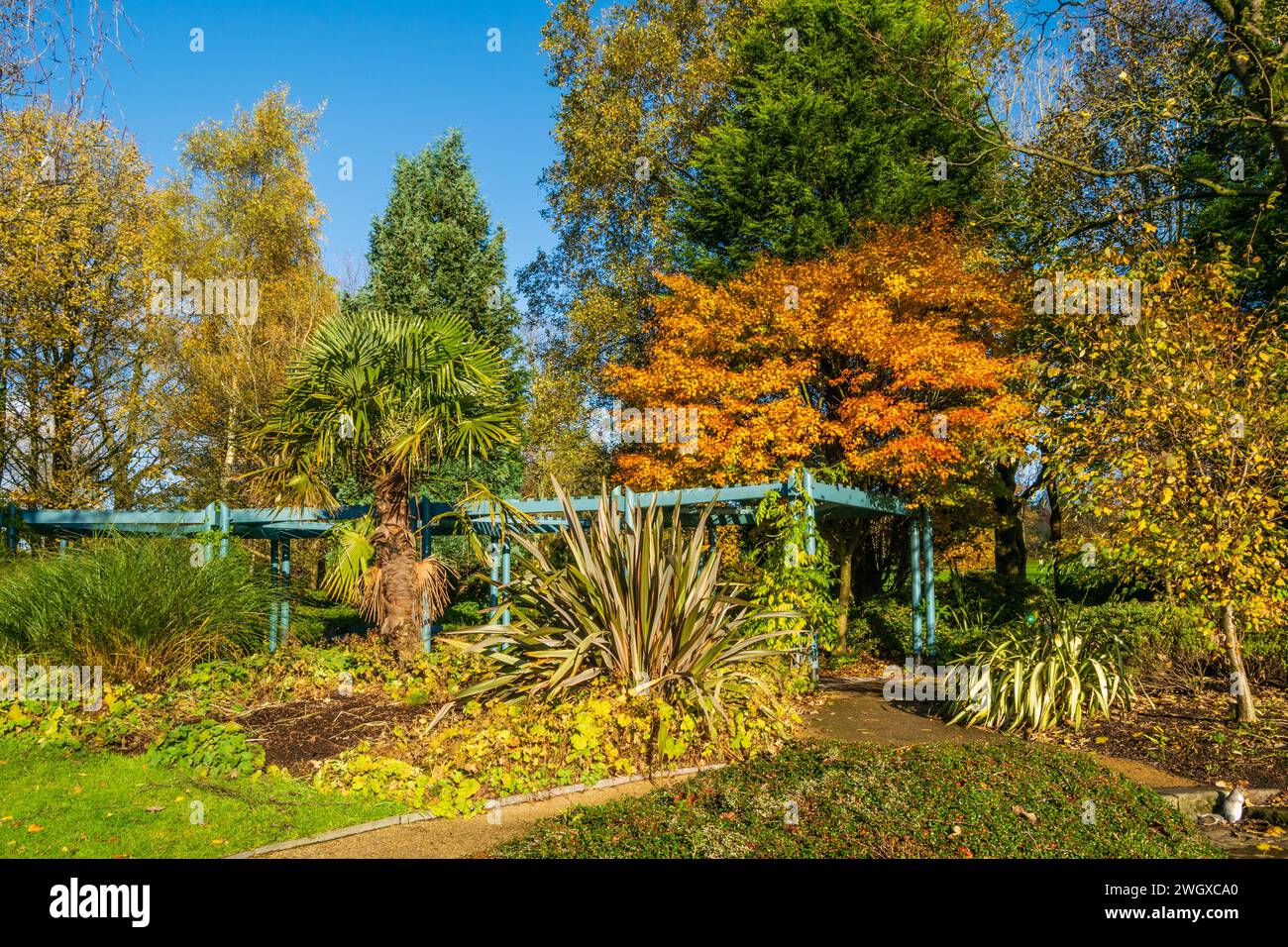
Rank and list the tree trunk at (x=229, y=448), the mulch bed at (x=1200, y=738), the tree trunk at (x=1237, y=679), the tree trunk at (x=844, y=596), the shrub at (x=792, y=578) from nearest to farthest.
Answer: the mulch bed at (x=1200, y=738)
the tree trunk at (x=1237, y=679)
the shrub at (x=792, y=578)
the tree trunk at (x=844, y=596)
the tree trunk at (x=229, y=448)

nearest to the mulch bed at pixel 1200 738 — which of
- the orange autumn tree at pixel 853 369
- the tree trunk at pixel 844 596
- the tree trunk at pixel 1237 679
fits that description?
the tree trunk at pixel 1237 679

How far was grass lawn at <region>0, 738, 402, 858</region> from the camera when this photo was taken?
469 centimetres

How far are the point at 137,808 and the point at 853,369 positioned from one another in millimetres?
11995

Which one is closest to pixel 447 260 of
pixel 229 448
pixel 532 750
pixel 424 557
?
pixel 229 448

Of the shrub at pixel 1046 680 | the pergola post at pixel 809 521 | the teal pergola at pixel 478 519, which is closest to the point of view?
the shrub at pixel 1046 680

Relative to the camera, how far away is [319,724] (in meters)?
7.18

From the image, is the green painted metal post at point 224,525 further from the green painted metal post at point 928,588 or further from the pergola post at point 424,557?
the green painted metal post at point 928,588

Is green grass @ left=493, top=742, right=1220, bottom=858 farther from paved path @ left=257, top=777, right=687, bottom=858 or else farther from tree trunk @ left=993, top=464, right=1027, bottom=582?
tree trunk @ left=993, top=464, right=1027, bottom=582

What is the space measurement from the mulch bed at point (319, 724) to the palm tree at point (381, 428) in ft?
4.03

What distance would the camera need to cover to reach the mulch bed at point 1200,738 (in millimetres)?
6379

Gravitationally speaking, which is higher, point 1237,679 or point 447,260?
point 447,260

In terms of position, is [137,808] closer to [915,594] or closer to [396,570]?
[396,570]
